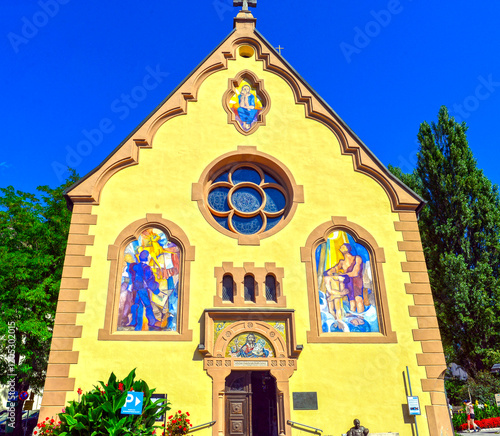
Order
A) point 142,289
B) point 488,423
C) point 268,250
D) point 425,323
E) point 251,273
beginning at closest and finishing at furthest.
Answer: point 425,323
point 142,289
point 251,273
point 268,250
point 488,423

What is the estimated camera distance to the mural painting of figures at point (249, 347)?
1188 cm

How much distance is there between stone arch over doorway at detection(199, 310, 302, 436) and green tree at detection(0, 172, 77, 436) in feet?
32.1

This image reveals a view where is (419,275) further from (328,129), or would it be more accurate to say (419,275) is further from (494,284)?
(494,284)

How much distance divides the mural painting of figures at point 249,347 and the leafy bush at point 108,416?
9.00 feet

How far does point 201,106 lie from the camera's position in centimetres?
1545

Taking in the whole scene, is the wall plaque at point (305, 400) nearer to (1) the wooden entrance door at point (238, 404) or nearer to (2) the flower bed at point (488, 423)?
(1) the wooden entrance door at point (238, 404)

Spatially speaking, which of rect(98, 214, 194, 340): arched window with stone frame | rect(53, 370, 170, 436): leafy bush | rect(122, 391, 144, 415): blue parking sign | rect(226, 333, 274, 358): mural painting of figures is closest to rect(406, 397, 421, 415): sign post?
rect(226, 333, 274, 358): mural painting of figures

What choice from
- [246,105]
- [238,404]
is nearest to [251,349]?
[238,404]

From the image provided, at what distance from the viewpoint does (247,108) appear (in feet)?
51.6

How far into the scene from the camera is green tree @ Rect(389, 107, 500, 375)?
74.6 ft

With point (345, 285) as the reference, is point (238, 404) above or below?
below

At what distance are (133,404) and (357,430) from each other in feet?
18.8

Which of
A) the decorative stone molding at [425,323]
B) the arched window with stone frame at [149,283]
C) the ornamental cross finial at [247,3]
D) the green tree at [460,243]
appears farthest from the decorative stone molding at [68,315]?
the green tree at [460,243]

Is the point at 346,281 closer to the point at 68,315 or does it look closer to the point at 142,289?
the point at 142,289
